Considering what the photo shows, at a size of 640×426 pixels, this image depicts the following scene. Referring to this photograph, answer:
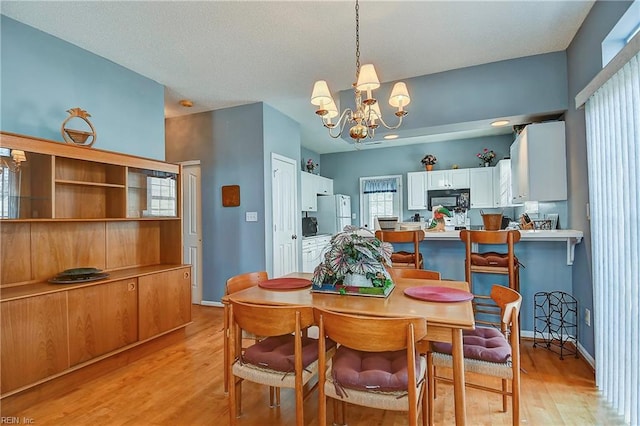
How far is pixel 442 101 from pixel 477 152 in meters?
3.32

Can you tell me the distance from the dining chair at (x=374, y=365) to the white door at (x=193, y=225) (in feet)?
11.5

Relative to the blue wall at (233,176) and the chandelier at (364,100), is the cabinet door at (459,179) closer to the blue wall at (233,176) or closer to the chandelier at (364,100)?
the blue wall at (233,176)

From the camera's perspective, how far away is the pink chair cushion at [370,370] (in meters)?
1.43

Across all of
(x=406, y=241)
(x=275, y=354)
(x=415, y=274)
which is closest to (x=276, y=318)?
(x=275, y=354)

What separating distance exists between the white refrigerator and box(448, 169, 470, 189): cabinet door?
2.17m

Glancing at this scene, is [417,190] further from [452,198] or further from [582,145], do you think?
[582,145]

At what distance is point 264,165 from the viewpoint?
4277 mm

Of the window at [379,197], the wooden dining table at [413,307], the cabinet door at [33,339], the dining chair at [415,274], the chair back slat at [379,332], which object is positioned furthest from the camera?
the window at [379,197]

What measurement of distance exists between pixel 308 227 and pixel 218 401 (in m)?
3.96

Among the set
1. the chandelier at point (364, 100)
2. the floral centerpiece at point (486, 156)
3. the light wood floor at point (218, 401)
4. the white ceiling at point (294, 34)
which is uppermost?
the white ceiling at point (294, 34)

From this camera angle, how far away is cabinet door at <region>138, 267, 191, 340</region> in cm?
296

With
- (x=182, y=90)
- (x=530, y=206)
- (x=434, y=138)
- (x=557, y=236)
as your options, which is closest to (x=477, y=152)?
(x=434, y=138)

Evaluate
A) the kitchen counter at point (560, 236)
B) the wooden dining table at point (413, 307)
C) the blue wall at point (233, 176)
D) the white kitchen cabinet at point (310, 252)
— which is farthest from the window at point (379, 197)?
the wooden dining table at point (413, 307)

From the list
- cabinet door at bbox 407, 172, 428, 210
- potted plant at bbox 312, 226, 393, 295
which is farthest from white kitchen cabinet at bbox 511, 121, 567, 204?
cabinet door at bbox 407, 172, 428, 210
